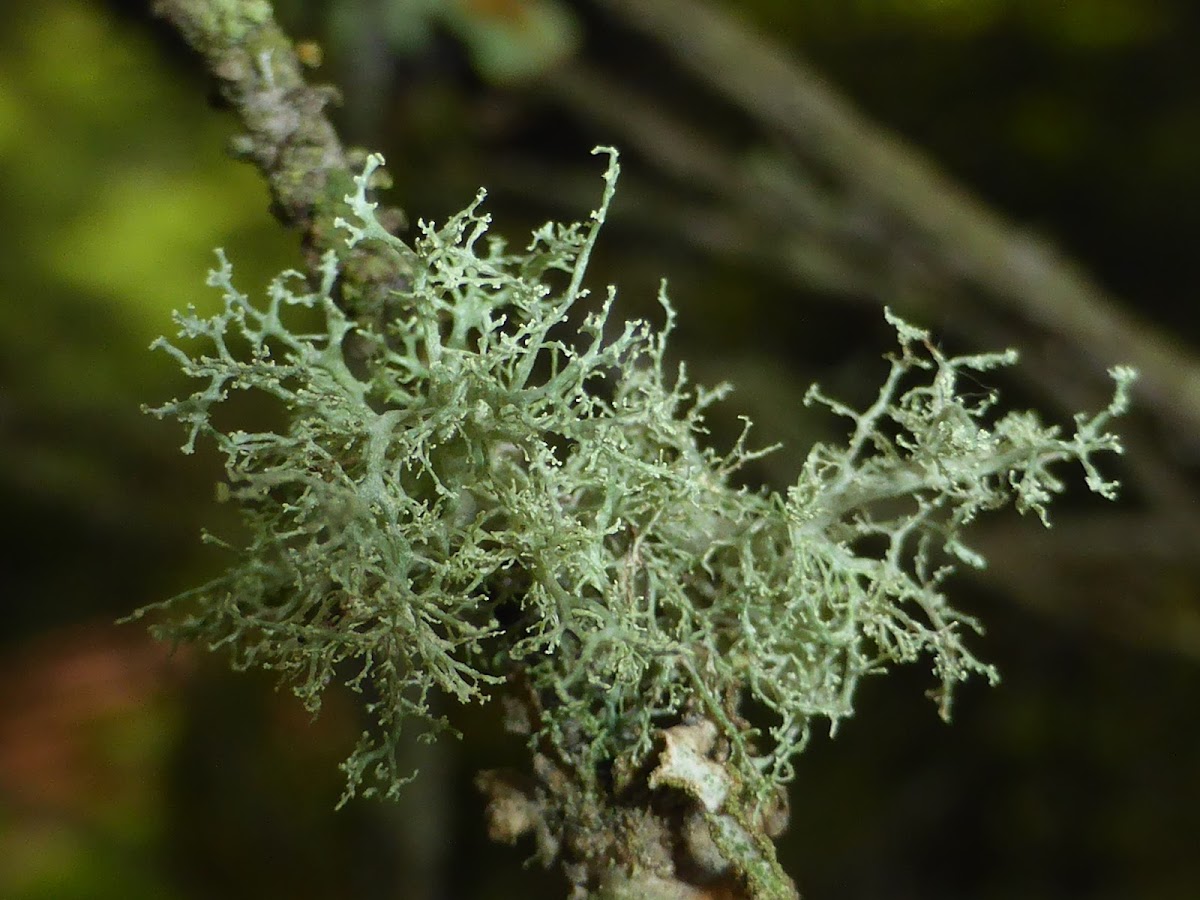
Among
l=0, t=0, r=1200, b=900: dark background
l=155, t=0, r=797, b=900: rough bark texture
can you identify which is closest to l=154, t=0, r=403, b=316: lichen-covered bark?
l=155, t=0, r=797, b=900: rough bark texture

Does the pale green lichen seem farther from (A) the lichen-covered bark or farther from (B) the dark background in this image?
(B) the dark background

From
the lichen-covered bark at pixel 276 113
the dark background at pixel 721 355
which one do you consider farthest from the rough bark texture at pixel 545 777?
the dark background at pixel 721 355

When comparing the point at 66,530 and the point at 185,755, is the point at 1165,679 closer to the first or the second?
the point at 185,755

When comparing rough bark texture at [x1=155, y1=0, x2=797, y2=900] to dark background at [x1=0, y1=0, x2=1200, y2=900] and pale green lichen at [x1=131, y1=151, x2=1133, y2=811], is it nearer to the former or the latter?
pale green lichen at [x1=131, y1=151, x2=1133, y2=811]

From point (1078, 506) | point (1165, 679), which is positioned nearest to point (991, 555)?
point (1078, 506)

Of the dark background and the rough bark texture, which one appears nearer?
the rough bark texture

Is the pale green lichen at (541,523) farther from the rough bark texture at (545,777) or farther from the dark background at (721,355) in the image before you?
the dark background at (721,355)

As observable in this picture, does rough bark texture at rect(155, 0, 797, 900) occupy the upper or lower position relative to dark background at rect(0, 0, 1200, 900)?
lower

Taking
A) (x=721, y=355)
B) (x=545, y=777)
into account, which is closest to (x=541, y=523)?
(x=545, y=777)
